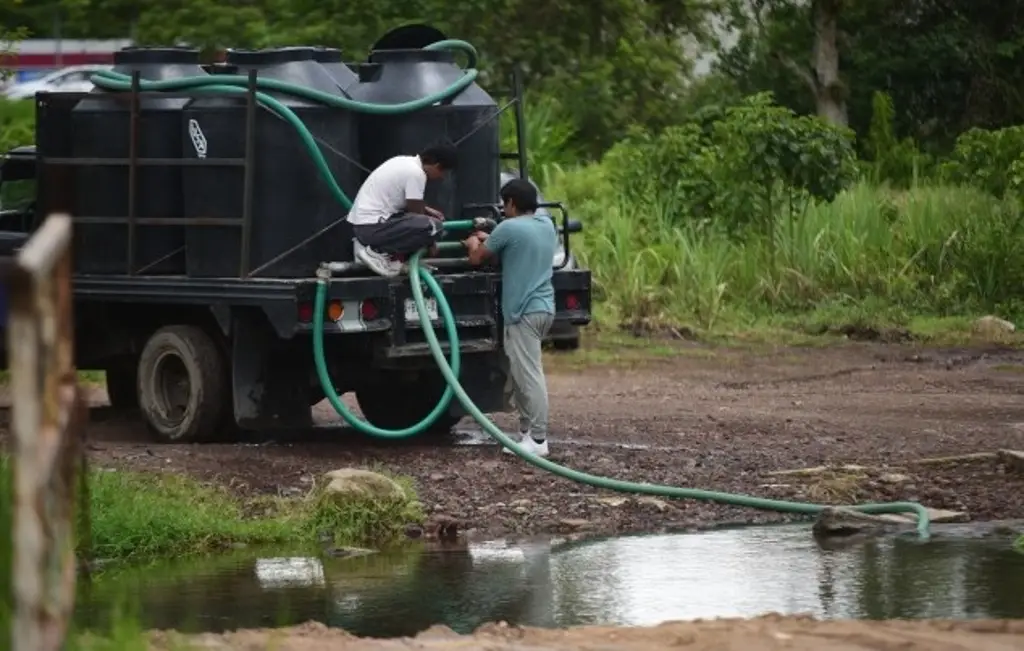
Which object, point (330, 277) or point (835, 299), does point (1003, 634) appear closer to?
point (330, 277)

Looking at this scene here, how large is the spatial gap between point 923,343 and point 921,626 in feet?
40.9

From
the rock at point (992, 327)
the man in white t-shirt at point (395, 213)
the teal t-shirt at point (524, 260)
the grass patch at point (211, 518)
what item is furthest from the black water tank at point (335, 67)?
the rock at point (992, 327)

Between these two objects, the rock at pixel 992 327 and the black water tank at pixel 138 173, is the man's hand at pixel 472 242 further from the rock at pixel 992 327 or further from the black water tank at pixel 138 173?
the rock at pixel 992 327

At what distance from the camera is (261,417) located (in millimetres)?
13086

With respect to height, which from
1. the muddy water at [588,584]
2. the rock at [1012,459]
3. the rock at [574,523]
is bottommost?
the muddy water at [588,584]

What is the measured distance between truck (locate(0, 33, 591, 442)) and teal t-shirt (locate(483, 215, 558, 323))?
0.50 m

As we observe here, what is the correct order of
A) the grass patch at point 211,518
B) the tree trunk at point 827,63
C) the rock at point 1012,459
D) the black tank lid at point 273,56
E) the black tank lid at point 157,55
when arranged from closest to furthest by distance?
the grass patch at point 211,518 → the rock at point 1012,459 → the black tank lid at point 273,56 → the black tank lid at point 157,55 → the tree trunk at point 827,63

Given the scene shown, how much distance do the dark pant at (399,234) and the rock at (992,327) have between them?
903cm

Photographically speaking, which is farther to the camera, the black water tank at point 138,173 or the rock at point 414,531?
the black water tank at point 138,173

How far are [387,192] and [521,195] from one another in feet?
2.57

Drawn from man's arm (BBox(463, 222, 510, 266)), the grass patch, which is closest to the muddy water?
the grass patch

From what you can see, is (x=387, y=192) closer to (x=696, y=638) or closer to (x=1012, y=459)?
(x=1012, y=459)

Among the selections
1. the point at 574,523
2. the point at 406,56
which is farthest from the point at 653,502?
the point at 406,56

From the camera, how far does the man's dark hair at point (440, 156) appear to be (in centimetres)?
1272
